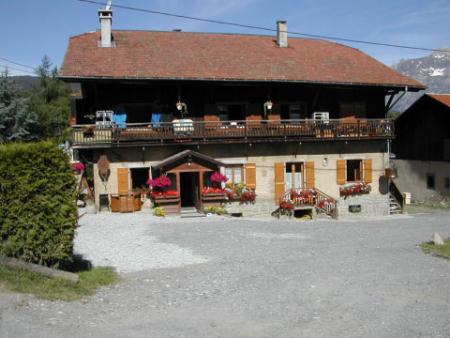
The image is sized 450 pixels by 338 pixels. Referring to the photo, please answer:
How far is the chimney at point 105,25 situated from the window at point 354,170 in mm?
14163

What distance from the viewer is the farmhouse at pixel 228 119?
2119 centimetres

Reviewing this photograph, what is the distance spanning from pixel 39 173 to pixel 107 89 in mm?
13734

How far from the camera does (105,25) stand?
23531 mm

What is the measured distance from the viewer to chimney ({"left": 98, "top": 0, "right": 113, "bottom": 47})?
23450 millimetres

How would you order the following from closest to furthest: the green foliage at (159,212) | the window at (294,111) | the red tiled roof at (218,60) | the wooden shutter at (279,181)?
the green foliage at (159,212), the red tiled roof at (218,60), the wooden shutter at (279,181), the window at (294,111)

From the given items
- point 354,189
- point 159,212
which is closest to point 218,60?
point 159,212

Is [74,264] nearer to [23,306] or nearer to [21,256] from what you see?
[21,256]

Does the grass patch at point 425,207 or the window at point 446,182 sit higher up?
the window at point 446,182

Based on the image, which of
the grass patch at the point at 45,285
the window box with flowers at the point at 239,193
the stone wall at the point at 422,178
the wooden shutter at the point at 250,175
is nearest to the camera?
the grass patch at the point at 45,285

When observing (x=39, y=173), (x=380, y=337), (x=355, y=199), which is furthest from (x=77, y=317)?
(x=355, y=199)

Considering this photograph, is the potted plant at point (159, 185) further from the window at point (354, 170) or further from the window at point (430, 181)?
the window at point (430, 181)

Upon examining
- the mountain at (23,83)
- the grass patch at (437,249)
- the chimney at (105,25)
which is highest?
the mountain at (23,83)

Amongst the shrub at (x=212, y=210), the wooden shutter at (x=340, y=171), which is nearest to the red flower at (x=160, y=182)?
the shrub at (x=212, y=210)

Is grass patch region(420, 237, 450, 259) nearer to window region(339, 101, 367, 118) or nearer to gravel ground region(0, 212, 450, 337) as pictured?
gravel ground region(0, 212, 450, 337)
